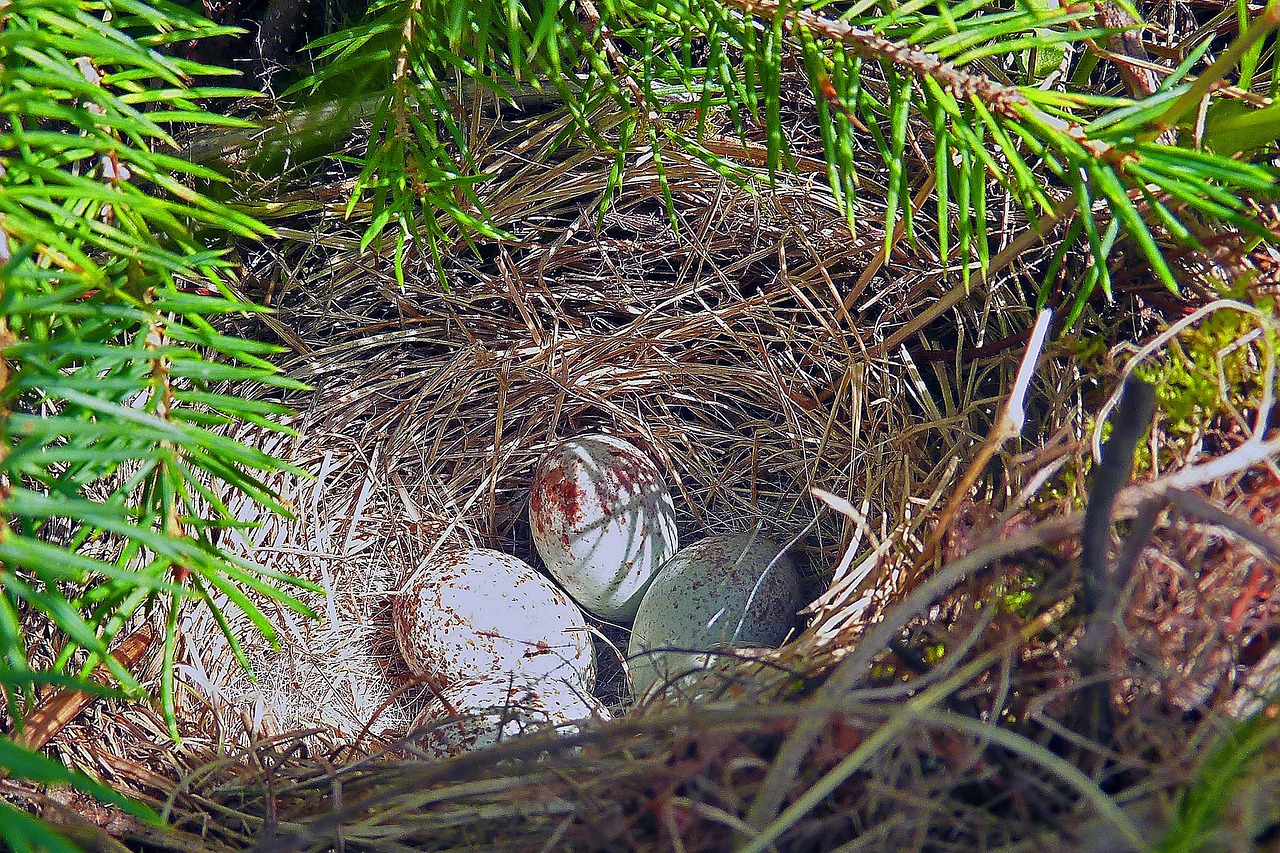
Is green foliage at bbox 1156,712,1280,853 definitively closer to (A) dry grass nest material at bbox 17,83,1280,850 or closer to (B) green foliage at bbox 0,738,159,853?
(A) dry grass nest material at bbox 17,83,1280,850

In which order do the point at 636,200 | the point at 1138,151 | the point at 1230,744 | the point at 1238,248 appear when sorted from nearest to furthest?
the point at 1230,744
the point at 1138,151
the point at 1238,248
the point at 636,200

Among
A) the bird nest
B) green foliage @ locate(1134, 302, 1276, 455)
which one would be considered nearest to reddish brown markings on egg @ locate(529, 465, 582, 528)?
the bird nest

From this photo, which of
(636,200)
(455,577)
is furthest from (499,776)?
(636,200)

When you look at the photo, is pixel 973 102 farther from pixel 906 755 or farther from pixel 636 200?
pixel 636 200

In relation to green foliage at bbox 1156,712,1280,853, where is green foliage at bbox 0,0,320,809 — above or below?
above

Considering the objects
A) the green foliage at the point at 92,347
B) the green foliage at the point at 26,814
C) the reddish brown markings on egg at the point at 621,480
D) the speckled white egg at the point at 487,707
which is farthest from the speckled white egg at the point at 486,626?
the green foliage at the point at 26,814

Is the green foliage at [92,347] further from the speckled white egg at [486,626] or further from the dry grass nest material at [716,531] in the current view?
the speckled white egg at [486,626]

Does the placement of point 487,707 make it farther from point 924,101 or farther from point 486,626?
point 924,101
